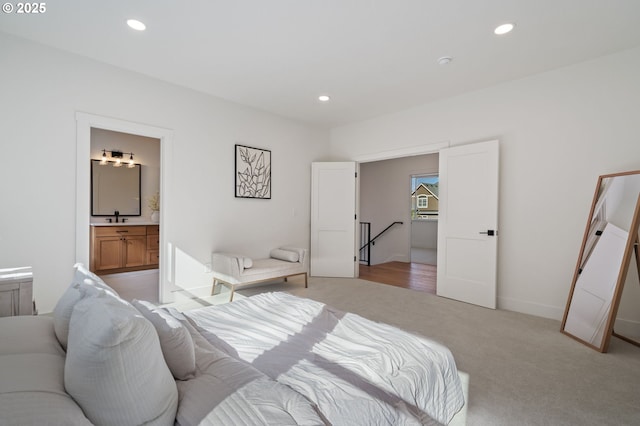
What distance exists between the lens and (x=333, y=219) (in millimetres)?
5523

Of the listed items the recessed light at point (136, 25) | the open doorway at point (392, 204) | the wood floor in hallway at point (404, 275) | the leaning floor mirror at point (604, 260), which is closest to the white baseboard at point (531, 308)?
the leaning floor mirror at point (604, 260)

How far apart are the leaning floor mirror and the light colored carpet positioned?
7.1 inches

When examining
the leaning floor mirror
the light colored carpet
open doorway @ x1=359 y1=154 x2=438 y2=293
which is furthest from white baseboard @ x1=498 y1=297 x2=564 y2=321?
open doorway @ x1=359 y1=154 x2=438 y2=293

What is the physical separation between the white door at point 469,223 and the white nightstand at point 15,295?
4359 mm

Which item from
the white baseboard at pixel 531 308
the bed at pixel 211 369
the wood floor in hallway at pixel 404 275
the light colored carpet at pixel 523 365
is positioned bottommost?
the wood floor in hallway at pixel 404 275

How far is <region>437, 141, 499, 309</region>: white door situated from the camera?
380cm

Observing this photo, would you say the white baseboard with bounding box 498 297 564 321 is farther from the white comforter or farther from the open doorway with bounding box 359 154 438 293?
the open doorway with bounding box 359 154 438 293

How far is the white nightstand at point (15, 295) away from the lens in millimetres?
1917

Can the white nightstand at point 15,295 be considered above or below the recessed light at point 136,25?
below

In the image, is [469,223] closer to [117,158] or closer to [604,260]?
[604,260]

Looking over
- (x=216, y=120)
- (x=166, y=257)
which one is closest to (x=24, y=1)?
(x=216, y=120)

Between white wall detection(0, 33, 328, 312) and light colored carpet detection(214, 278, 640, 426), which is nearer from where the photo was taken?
light colored carpet detection(214, 278, 640, 426)

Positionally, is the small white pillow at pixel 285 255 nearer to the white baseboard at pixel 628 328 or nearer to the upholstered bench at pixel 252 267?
the upholstered bench at pixel 252 267

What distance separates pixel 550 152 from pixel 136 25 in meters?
4.48
